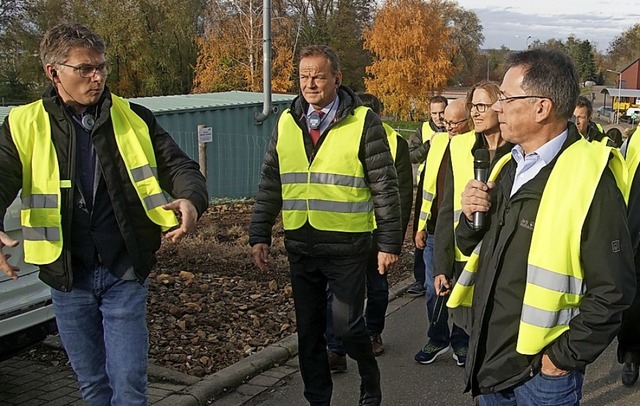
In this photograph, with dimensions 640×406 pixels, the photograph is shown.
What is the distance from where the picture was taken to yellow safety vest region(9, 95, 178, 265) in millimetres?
3221

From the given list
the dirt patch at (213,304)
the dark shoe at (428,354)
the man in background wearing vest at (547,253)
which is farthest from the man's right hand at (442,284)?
the dirt patch at (213,304)

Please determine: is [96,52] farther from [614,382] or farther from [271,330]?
[614,382]

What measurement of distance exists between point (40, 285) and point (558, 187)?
10.2 feet

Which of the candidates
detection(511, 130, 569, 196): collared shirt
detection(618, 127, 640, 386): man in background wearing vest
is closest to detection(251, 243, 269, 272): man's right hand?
detection(511, 130, 569, 196): collared shirt

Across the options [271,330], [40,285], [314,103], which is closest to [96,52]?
[314,103]

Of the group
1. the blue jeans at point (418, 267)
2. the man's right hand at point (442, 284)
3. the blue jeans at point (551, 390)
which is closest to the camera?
the blue jeans at point (551, 390)

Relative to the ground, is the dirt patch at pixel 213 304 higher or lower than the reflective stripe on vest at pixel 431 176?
lower

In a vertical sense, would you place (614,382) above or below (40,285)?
below

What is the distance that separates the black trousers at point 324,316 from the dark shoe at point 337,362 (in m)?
0.95

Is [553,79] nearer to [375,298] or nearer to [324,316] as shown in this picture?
[324,316]

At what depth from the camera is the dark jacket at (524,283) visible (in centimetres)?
252

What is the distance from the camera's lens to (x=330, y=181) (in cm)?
420

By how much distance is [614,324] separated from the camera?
2.55 meters

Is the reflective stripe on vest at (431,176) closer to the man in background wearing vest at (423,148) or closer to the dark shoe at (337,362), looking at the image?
the dark shoe at (337,362)
